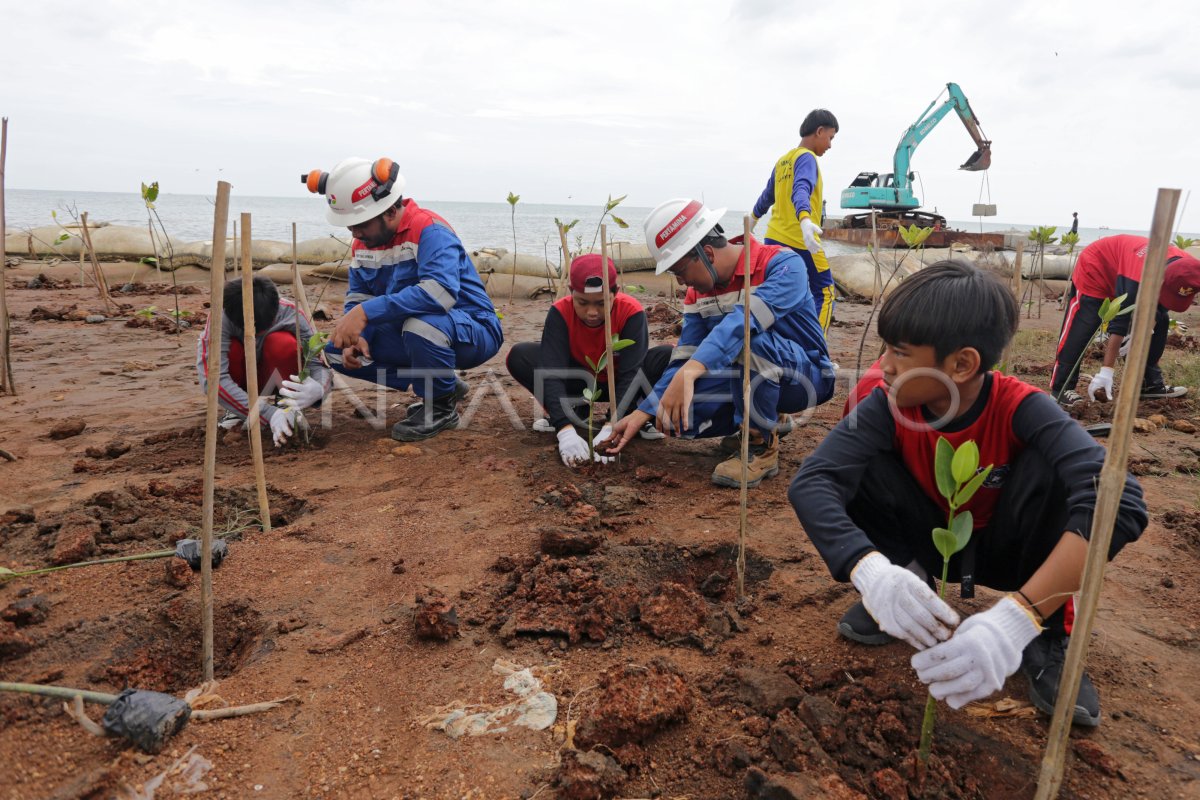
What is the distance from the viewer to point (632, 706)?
4.51 feet

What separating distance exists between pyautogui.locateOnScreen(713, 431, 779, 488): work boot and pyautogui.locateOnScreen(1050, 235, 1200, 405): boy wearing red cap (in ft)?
5.98

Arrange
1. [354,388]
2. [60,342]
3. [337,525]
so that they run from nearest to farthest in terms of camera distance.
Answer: [337,525] → [354,388] → [60,342]

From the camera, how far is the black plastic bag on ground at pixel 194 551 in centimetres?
203

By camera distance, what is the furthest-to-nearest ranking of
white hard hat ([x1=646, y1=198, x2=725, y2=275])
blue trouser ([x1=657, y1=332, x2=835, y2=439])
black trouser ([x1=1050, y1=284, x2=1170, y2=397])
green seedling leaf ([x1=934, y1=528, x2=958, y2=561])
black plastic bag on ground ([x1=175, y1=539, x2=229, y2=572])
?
black trouser ([x1=1050, y1=284, x2=1170, y2=397])
blue trouser ([x1=657, y1=332, x2=835, y2=439])
white hard hat ([x1=646, y1=198, x2=725, y2=275])
black plastic bag on ground ([x1=175, y1=539, x2=229, y2=572])
green seedling leaf ([x1=934, y1=528, x2=958, y2=561])

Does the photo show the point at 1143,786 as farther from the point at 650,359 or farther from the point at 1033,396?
the point at 650,359

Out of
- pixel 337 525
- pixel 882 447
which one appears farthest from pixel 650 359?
pixel 882 447

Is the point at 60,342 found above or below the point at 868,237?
below

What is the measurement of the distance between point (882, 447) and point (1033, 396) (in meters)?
0.32

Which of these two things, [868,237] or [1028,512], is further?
[868,237]

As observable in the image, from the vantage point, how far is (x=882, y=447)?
164 centimetres

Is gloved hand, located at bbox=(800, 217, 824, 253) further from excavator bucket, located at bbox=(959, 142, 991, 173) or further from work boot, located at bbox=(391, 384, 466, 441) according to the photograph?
excavator bucket, located at bbox=(959, 142, 991, 173)

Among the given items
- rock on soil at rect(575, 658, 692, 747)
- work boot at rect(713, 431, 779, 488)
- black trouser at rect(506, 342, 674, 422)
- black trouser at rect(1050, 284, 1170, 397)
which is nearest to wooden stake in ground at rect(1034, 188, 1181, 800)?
rock on soil at rect(575, 658, 692, 747)

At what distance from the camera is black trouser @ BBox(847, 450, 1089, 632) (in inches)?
58.6

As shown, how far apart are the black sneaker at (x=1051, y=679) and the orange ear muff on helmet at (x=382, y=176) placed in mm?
2894
